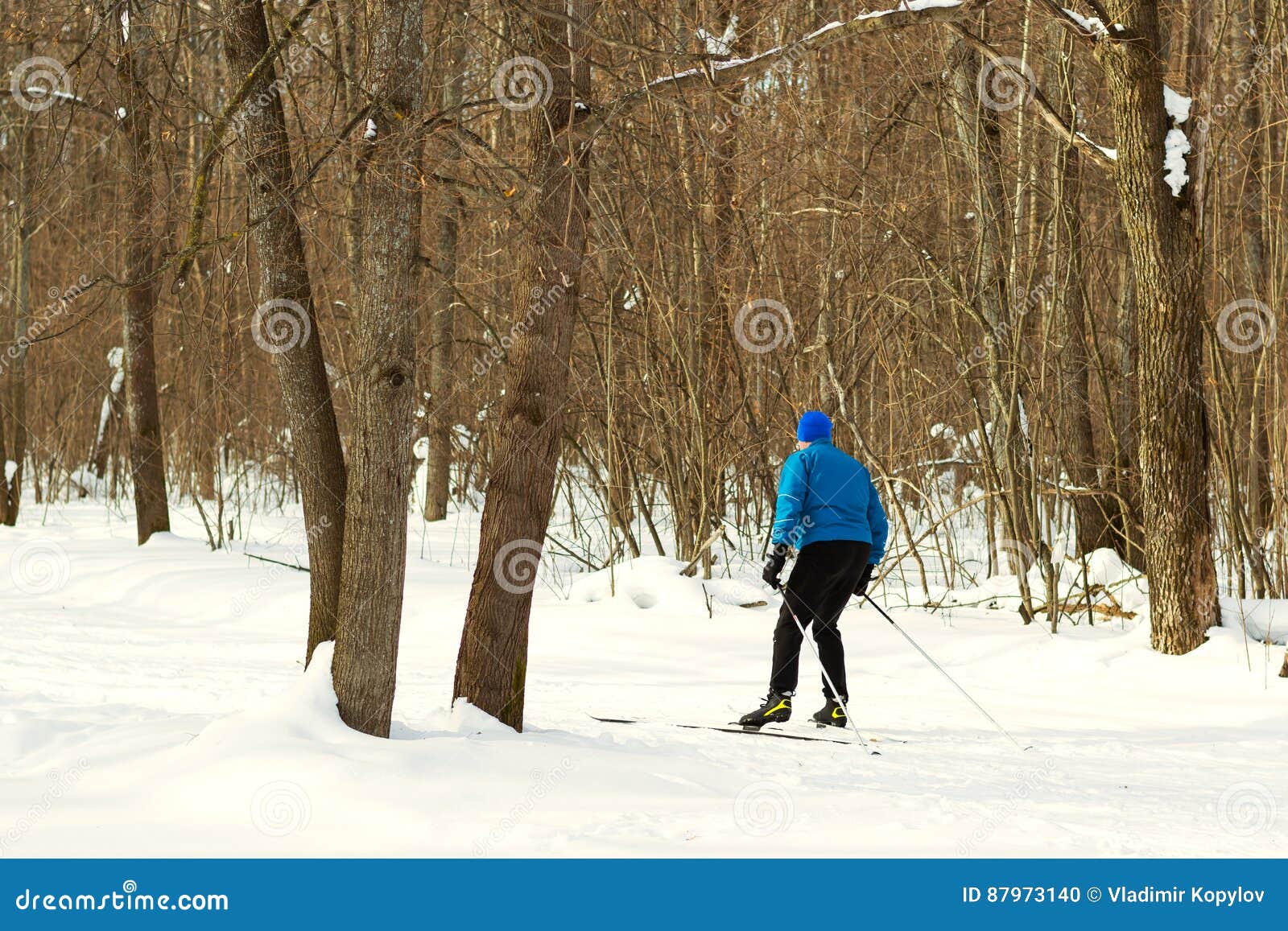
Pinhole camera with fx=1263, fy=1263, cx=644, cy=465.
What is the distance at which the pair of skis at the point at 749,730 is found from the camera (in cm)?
670

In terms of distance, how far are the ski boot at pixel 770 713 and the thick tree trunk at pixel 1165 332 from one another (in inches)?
133

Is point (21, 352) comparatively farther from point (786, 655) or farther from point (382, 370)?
point (382, 370)

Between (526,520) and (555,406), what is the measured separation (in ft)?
1.89

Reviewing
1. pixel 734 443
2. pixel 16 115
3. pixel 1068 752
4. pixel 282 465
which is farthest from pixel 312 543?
pixel 16 115

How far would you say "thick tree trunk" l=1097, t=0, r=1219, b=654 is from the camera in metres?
8.71

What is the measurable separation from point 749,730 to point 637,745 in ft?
2.83

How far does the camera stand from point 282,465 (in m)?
20.1

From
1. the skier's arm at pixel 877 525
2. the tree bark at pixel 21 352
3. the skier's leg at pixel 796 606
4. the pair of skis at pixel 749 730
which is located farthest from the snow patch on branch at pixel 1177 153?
the tree bark at pixel 21 352

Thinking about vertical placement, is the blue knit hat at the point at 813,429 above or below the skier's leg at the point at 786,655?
above

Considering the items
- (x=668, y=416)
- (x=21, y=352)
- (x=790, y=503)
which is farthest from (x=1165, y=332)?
(x=21, y=352)

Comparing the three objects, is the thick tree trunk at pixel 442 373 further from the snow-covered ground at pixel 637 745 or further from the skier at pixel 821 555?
the skier at pixel 821 555

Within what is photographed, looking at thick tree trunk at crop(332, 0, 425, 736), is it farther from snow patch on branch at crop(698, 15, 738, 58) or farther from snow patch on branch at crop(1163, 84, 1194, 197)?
snow patch on branch at crop(1163, 84, 1194, 197)

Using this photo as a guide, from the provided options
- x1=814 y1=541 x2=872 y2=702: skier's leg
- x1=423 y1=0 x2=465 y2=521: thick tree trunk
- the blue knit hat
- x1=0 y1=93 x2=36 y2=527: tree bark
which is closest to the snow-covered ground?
x1=814 y1=541 x2=872 y2=702: skier's leg

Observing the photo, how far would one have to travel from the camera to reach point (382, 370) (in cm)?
531
